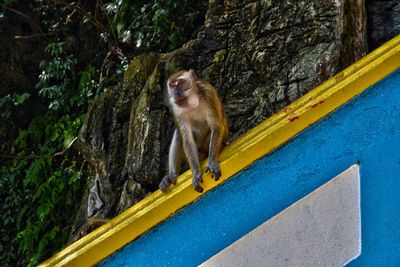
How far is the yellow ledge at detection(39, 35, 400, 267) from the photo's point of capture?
1540 mm

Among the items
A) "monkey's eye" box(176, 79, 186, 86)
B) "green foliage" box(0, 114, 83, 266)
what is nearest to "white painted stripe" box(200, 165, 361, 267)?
"monkey's eye" box(176, 79, 186, 86)

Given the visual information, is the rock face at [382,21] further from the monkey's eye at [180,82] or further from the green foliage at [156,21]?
the green foliage at [156,21]

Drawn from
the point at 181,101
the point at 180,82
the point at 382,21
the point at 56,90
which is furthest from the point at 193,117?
the point at 56,90

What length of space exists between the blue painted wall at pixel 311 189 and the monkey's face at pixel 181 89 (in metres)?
2.26

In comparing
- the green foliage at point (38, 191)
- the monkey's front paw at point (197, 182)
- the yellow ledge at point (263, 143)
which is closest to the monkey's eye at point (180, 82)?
the monkey's front paw at point (197, 182)

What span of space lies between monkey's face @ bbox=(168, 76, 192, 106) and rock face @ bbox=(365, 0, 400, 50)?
1.91 meters

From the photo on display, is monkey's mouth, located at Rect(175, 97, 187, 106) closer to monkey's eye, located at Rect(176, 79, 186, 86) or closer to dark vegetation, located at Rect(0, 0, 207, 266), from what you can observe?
monkey's eye, located at Rect(176, 79, 186, 86)

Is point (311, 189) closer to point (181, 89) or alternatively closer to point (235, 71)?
point (181, 89)

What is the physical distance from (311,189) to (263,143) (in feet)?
0.48

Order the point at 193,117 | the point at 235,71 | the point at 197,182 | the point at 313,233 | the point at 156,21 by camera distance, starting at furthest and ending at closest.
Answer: the point at 156,21 → the point at 235,71 → the point at 193,117 → the point at 197,182 → the point at 313,233

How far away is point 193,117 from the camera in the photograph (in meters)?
3.99

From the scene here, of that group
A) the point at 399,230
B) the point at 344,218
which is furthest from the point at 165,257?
the point at 399,230

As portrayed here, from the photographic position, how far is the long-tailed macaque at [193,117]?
379cm

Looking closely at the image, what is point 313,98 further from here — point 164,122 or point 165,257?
point 164,122
